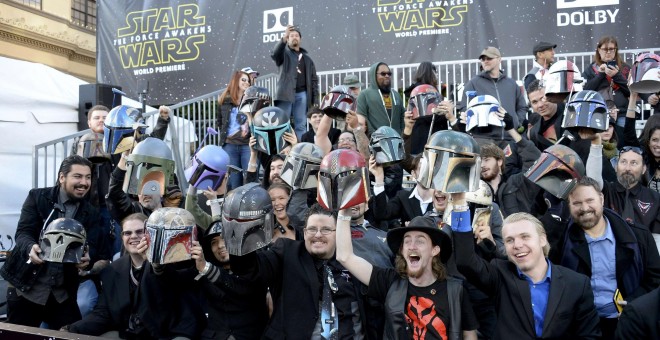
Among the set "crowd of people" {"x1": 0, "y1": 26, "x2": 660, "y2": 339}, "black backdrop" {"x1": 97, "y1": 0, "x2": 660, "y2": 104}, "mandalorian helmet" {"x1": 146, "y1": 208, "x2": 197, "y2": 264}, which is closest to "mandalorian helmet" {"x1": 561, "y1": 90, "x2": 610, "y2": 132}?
"crowd of people" {"x1": 0, "y1": 26, "x2": 660, "y2": 339}

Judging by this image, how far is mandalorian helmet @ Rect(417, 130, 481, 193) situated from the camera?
4383 millimetres

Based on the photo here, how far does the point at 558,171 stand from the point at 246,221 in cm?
240

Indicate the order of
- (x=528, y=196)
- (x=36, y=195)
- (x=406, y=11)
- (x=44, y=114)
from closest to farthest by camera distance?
(x=528, y=196)
(x=36, y=195)
(x=44, y=114)
(x=406, y=11)

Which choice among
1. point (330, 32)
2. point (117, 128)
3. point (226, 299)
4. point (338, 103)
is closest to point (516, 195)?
point (338, 103)

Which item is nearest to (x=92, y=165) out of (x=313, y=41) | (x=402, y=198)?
(x=402, y=198)

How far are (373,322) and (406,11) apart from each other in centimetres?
951

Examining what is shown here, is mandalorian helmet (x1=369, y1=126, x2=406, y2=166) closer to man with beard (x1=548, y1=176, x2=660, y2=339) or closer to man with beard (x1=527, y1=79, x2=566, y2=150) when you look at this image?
man with beard (x1=527, y1=79, x2=566, y2=150)

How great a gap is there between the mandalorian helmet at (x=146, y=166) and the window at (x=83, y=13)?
25.0 m

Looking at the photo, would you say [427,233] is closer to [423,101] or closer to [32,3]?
→ [423,101]

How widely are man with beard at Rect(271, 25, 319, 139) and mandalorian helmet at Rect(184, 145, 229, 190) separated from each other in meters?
4.50

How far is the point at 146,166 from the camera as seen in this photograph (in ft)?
20.3

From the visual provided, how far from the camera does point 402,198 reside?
21.4 feet

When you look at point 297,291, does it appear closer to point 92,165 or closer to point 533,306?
point 533,306

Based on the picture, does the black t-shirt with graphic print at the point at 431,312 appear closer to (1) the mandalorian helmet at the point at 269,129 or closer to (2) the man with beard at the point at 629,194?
(2) the man with beard at the point at 629,194
